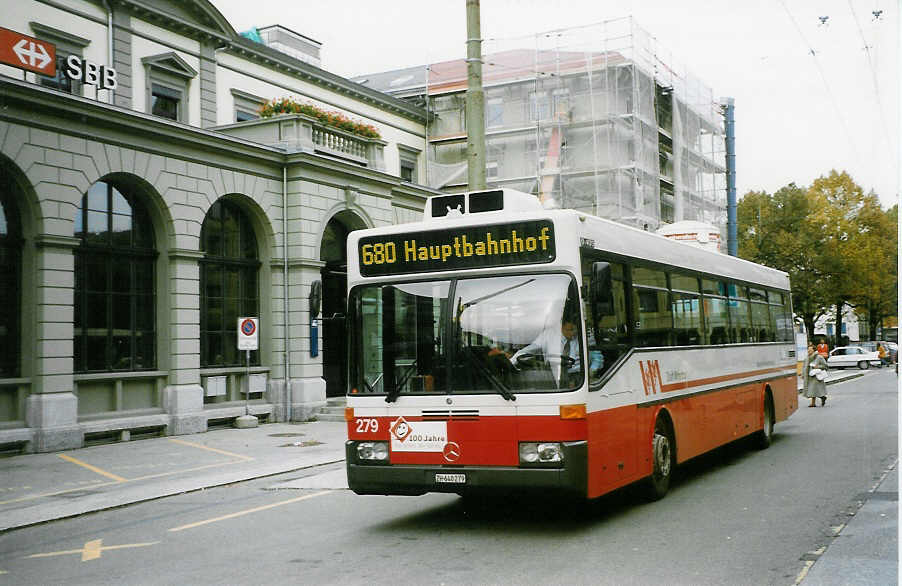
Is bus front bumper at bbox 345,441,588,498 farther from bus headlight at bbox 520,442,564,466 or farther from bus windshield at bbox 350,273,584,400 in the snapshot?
bus windshield at bbox 350,273,584,400

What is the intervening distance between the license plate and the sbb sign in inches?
504

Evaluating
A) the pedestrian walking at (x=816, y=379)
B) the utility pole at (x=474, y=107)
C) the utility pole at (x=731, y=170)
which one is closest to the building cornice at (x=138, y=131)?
the utility pole at (x=474, y=107)

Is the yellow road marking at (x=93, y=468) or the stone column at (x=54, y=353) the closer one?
the yellow road marking at (x=93, y=468)

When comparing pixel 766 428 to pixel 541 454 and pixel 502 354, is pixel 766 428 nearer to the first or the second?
pixel 541 454

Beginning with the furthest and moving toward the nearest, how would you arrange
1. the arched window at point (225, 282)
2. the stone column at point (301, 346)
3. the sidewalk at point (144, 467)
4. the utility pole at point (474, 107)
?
the stone column at point (301, 346), the arched window at point (225, 282), the utility pole at point (474, 107), the sidewalk at point (144, 467)

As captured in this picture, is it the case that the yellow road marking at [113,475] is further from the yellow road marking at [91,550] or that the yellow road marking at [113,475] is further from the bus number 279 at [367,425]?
the bus number 279 at [367,425]

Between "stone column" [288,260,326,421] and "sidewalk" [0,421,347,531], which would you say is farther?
"stone column" [288,260,326,421]

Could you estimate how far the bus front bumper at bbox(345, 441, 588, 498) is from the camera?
308 inches

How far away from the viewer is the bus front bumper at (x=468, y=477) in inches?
308

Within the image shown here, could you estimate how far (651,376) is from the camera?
9.70 meters

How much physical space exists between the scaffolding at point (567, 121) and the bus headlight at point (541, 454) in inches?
985

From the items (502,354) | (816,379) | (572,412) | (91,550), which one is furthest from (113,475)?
(816,379)

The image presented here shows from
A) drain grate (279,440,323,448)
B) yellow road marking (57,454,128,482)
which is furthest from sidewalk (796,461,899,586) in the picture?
drain grate (279,440,323,448)

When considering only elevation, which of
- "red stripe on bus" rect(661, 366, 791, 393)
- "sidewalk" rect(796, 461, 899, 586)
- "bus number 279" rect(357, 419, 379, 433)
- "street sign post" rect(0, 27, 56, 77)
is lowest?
"sidewalk" rect(796, 461, 899, 586)
